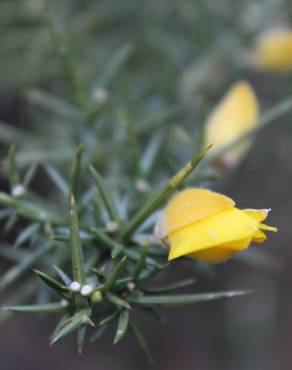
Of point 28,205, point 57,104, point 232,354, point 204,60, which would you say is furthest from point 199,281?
point 28,205

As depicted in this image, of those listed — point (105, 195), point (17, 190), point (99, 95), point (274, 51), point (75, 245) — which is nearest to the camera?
point (75, 245)

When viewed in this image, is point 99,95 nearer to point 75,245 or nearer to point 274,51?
point 274,51

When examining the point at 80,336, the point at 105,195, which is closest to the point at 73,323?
the point at 80,336

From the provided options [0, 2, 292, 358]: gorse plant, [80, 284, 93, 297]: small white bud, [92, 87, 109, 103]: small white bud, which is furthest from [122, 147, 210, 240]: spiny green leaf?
[92, 87, 109, 103]: small white bud

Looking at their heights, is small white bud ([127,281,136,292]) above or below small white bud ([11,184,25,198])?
below

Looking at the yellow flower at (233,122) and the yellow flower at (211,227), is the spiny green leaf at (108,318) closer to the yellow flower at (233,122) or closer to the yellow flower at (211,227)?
the yellow flower at (211,227)

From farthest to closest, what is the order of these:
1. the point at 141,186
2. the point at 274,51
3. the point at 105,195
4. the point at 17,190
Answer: the point at 274,51, the point at 141,186, the point at 17,190, the point at 105,195

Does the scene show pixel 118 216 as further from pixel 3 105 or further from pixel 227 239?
pixel 3 105

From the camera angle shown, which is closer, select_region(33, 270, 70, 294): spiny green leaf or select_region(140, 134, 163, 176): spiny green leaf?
select_region(33, 270, 70, 294): spiny green leaf

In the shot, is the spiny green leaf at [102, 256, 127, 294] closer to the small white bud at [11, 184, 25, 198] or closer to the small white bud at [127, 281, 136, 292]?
the small white bud at [127, 281, 136, 292]
